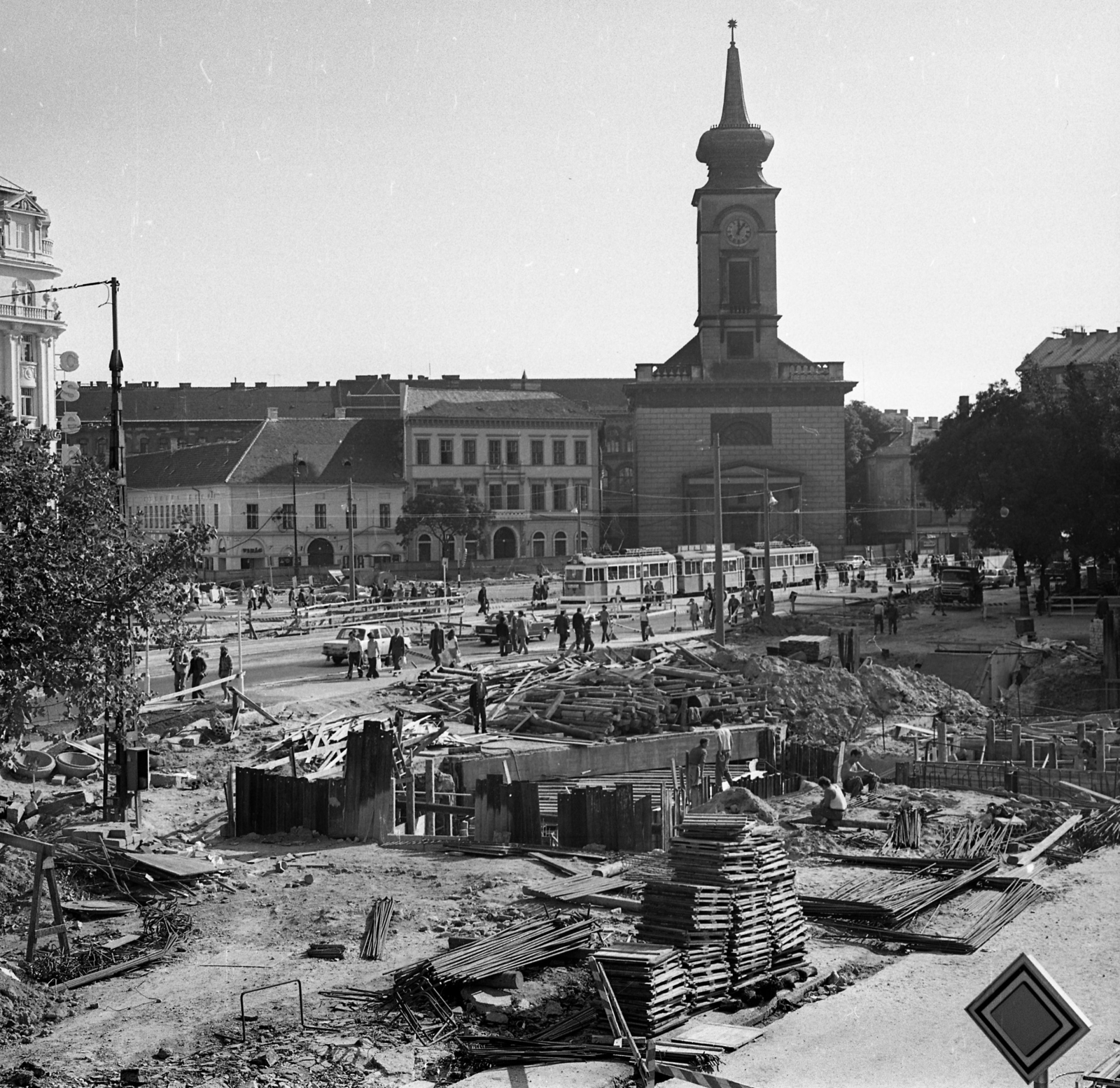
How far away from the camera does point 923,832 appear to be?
19.8 m

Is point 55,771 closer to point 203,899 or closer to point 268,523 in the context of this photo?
point 203,899

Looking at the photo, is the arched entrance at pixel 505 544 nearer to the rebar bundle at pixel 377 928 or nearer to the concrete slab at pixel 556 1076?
the rebar bundle at pixel 377 928

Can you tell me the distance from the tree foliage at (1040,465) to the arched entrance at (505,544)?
32.1 m

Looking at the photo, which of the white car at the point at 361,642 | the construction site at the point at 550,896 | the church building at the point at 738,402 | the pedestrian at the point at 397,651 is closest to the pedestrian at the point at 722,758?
the construction site at the point at 550,896

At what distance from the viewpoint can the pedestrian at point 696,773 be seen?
2189 cm

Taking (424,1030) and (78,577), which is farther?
(78,577)

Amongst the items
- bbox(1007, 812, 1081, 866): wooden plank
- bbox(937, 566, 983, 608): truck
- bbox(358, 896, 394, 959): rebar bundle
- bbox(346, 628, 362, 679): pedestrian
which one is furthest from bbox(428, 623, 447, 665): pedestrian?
bbox(937, 566, 983, 608): truck

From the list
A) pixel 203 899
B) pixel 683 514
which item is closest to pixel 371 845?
pixel 203 899

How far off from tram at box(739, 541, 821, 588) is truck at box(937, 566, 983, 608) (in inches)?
502

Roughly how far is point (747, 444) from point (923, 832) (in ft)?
257

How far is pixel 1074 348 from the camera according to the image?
11225 cm

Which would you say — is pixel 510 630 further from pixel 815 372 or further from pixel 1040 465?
pixel 815 372

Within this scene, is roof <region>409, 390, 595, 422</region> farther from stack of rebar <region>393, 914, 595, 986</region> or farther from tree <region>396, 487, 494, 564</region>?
stack of rebar <region>393, 914, 595, 986</region>

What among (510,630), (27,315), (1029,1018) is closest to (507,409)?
(27,315)
